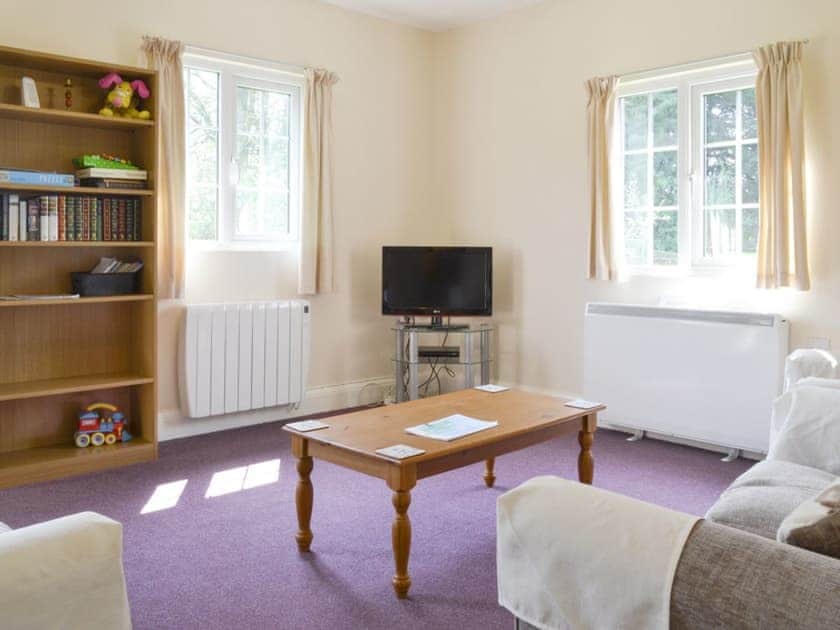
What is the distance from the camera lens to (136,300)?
14.0ft

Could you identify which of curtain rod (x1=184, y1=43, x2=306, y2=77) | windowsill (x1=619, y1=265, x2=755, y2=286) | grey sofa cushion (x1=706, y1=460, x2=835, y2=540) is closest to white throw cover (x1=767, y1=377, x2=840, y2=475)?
grey sofa cushion (x1=706, y1=460, x2=835, y2=540)

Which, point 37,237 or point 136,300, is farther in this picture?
point 136,300

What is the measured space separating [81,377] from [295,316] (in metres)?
1.42

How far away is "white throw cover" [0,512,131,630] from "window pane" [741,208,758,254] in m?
3.91

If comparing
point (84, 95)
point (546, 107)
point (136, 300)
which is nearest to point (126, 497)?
point (136, 300)

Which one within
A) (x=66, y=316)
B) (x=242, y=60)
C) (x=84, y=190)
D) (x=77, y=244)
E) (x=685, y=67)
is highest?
(x=242, y=60)

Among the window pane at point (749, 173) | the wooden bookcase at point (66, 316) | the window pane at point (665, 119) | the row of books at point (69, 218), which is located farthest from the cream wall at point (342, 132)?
the window pane at point (749, 173)

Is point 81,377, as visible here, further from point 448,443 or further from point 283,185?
point 448,443

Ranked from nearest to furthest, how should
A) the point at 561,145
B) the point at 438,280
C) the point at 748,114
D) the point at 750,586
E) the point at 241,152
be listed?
the point at 750,586 → the point at 748,114 → the point at 241,152 → the point at 561,145 → the point at 438,280

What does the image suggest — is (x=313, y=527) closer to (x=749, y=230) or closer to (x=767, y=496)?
(x=767, y=496)

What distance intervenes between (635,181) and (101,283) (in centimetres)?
329

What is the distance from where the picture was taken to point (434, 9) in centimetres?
551

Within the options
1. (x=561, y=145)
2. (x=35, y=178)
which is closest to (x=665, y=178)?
(x=561, y=145)

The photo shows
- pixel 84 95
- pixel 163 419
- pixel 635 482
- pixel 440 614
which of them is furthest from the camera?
pixel 163 419
